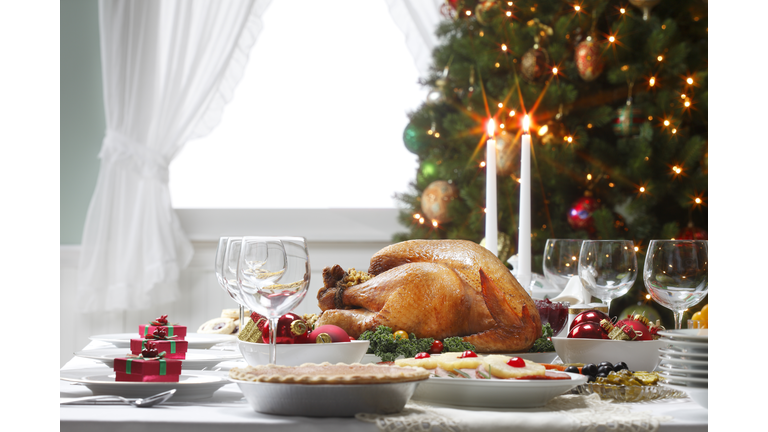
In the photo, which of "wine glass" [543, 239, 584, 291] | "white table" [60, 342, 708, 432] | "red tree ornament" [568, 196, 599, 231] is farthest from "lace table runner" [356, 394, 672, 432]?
"red tree ornament" [568, 196, 599, 231]

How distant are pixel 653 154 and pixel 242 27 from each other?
2.06 m

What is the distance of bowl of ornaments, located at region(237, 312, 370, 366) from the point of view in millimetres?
910

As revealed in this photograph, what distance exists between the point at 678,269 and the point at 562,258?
475 mm

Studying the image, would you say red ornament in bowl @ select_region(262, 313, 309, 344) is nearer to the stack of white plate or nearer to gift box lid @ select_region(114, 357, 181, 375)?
gift box lid @ select_region(114, 357, 181, 375)

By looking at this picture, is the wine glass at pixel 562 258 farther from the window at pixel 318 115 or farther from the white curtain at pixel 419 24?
the window at pixel 318 115

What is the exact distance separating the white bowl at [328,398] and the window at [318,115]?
300 cm

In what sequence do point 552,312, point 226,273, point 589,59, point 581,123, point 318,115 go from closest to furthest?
point 226,273, point 552,312, point 589,59, point 581,123, point 318,115

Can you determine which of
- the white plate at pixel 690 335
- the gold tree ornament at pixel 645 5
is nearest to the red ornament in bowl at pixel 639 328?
the white plate at pixel 690 335

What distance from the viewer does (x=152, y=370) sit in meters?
0.82

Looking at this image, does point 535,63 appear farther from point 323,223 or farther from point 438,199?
point 323,223

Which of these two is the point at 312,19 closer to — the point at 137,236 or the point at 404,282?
the point at 137,236

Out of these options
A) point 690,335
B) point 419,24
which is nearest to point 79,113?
point 419,24

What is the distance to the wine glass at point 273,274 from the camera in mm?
813

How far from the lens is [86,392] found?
86cm
